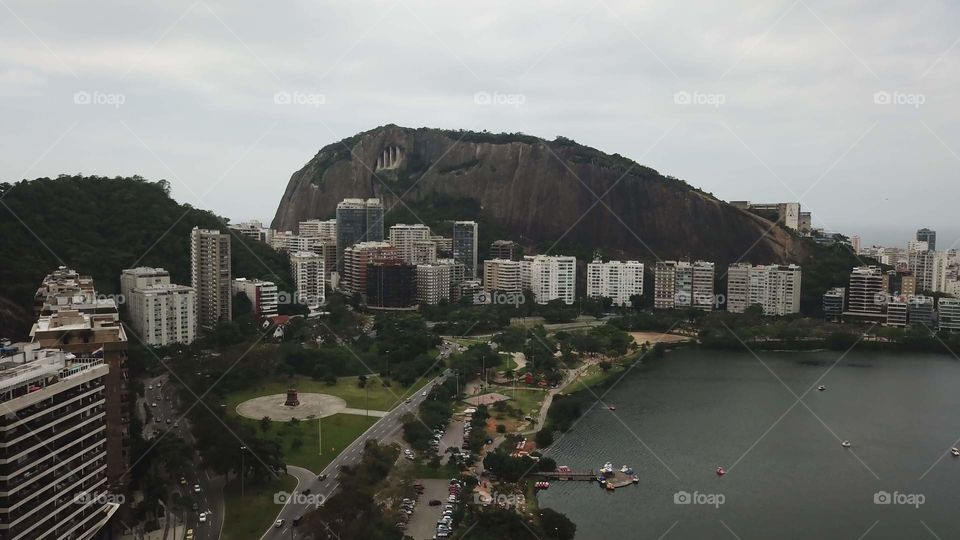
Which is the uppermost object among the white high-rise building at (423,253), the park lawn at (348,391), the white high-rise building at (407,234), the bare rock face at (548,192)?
the bare rock face at (548,192)

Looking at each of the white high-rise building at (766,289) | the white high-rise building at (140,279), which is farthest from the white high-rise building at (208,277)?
the white high-rise building at (766,289)

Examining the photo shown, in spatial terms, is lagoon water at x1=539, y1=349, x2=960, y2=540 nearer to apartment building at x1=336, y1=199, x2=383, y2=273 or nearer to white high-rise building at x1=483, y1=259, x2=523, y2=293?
white high-rise building at x1=483, y1=259, x2=523, y2=293

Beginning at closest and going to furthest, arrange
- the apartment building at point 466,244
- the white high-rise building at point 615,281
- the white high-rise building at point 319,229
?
the white high-rise building at point 615,281 < the apartment building at point 466,244 < the white high-rise building at point 319,229

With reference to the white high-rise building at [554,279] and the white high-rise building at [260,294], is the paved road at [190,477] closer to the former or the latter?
the white high-rise building at [260,294]

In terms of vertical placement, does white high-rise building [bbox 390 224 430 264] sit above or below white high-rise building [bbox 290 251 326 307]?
above

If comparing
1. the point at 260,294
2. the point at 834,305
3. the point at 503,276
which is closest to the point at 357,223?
the point at 503,276

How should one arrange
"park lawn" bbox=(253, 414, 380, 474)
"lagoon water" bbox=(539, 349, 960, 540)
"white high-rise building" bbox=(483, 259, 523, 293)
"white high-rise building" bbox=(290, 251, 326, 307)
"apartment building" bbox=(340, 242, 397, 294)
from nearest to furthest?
"lagoon water" bbox=(539, 349, 960, 540), "park lawn" bbox=(253, 414, 380, 474), "white high-rise building" bbox=(290, 251, 326, 307), "apartment building" bbox=(340, 242, 397, 294), "white high-rise building" bbox=(483, 259, 523, 293)

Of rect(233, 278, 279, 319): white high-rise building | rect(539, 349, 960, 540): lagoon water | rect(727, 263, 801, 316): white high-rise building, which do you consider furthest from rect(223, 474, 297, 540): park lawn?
rect(727, 263, 801, 316): white high-rise building

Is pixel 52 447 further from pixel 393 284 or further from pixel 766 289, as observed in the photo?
pixel 766 289
